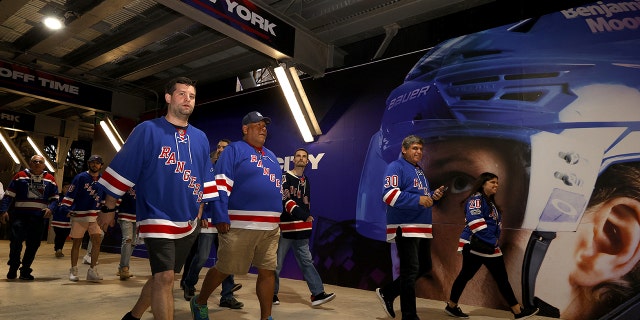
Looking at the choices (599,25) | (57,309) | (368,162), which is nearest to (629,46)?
(599,25)

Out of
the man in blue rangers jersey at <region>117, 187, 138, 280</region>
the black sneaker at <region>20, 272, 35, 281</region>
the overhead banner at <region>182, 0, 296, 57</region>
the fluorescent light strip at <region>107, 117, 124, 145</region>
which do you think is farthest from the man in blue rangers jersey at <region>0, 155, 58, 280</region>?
the fluorescent light strip at <region>107, 117, 124, 145</region>

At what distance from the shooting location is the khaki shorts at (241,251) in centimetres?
331

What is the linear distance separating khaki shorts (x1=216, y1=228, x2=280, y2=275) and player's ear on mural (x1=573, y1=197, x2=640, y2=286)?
3468 millimetres

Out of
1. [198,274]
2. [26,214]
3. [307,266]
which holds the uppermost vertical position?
[26,214]

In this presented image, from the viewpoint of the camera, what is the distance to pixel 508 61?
213 inches

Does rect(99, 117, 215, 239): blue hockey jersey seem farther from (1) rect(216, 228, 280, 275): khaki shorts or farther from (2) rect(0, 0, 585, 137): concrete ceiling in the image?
(2) rect(0, 0, 585, 137): concrete ceiling

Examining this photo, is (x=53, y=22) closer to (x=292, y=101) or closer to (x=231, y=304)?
(x=292, y=101)

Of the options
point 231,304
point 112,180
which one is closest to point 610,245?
point 231,304

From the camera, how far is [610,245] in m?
4.52

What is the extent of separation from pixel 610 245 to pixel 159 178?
4.55 m

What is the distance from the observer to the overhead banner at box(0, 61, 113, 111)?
8.45m

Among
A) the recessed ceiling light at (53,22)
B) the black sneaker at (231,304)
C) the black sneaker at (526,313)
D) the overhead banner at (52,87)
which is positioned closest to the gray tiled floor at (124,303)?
the black sneaker at (231,304)

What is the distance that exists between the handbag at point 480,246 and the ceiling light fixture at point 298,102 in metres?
3.42

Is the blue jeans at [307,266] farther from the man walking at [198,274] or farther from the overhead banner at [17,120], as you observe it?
the overhead banner at [17,120]
